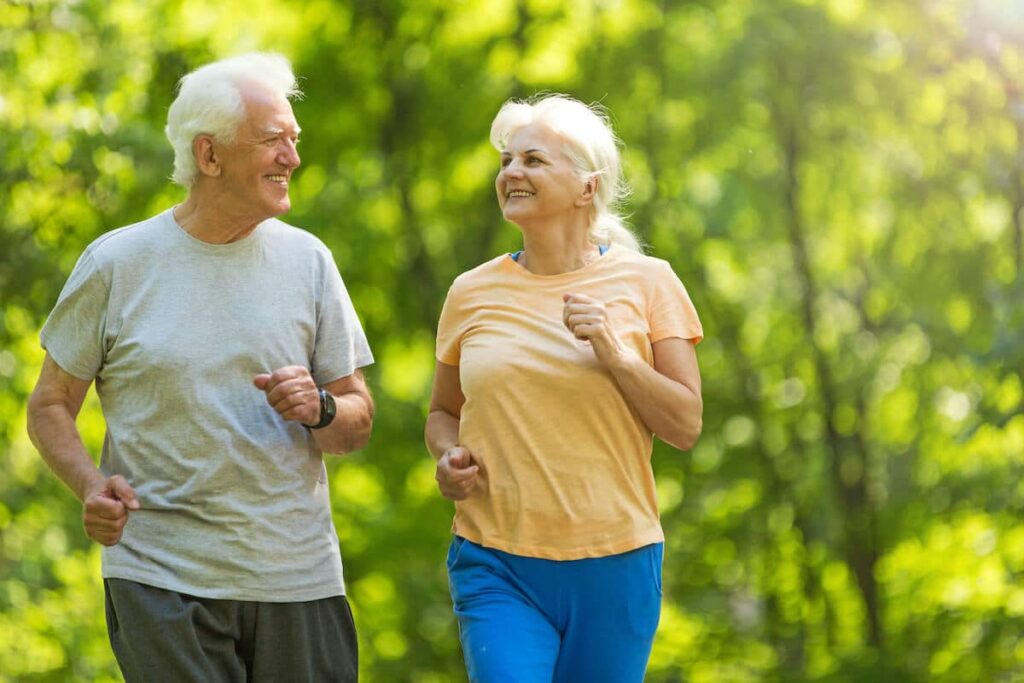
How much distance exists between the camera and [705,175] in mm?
7930

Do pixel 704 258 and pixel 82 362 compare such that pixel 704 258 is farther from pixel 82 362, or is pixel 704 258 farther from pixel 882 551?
pixel 82 362

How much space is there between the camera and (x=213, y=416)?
2846 millimetres

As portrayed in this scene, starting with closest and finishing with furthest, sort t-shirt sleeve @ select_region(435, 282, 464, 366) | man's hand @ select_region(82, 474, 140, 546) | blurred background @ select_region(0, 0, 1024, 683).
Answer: man's hand @ select_region(82, 474, 140, 546) < t-shirt sleeve @ select_region(435, 282, 464, 366) < blurred background @ select_region(0, 0, 1024, 683)

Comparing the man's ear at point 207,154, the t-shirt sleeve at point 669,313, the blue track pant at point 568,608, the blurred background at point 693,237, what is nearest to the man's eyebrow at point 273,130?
the man's ear at point 207,154

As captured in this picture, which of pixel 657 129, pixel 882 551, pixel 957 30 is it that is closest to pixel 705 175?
pixel 657 129

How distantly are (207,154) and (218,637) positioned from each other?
0.94 m

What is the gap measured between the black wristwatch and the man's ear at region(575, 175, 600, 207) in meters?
0.63

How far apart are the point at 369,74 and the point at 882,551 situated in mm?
3760

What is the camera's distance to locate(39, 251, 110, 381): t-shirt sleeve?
2.88 metres

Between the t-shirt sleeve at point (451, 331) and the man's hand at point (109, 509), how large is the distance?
27.4 inches

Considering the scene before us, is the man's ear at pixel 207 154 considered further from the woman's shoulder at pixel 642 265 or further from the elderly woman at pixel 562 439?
the woman's shoulder at pixel 642 265

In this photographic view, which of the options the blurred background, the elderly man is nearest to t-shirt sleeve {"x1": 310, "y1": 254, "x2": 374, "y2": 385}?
the elderly man

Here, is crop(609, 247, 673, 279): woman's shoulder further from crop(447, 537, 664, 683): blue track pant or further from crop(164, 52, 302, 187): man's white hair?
crop(164, 52, 302, 187): man's white hair

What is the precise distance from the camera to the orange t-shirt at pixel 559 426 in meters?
2.84
